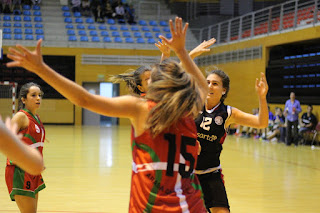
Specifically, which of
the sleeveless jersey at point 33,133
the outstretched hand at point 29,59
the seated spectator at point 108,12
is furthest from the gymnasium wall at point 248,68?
the outstretched hand at point 29,59

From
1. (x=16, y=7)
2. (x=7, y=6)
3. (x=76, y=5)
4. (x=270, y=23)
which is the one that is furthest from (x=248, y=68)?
(x=7, y=6)

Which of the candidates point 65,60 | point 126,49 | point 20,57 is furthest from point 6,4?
point 20,57

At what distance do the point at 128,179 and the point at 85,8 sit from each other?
57.2ft

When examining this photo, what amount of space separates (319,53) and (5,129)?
1565 cm

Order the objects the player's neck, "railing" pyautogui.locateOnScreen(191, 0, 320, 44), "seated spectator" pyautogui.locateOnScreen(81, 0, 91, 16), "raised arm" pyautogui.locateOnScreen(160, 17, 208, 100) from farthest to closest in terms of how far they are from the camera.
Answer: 1. "seated spectator" pyautogui.locateOnScreen(81, 0, 91, 16)
2. "railing" pyautogui.locateOnScreen(191, 0, 320, 44)
3. the player's neck
4. "raised arm" pyautogui.locateOnScreen(160, 17, 208, 100)

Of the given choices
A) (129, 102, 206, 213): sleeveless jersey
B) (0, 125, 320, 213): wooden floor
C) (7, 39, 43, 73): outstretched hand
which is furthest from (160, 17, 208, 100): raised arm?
(0, 125, 320, 213): wooden floor

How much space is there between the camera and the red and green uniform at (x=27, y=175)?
4344mm

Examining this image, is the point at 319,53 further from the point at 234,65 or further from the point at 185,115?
the point at 185,115

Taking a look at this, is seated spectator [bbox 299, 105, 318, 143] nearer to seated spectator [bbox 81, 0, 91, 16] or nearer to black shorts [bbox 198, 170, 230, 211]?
black shorts [bbox 198, 170, 230, 211]

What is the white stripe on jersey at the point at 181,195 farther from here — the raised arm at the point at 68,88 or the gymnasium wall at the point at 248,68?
the gymnasium wall at the point at 248,68

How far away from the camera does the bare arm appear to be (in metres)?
1.77

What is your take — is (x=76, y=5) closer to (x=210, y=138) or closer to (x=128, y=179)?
(x=128, y=179)

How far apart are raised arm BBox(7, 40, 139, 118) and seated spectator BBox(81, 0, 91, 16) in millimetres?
23206

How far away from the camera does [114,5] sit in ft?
81.5
